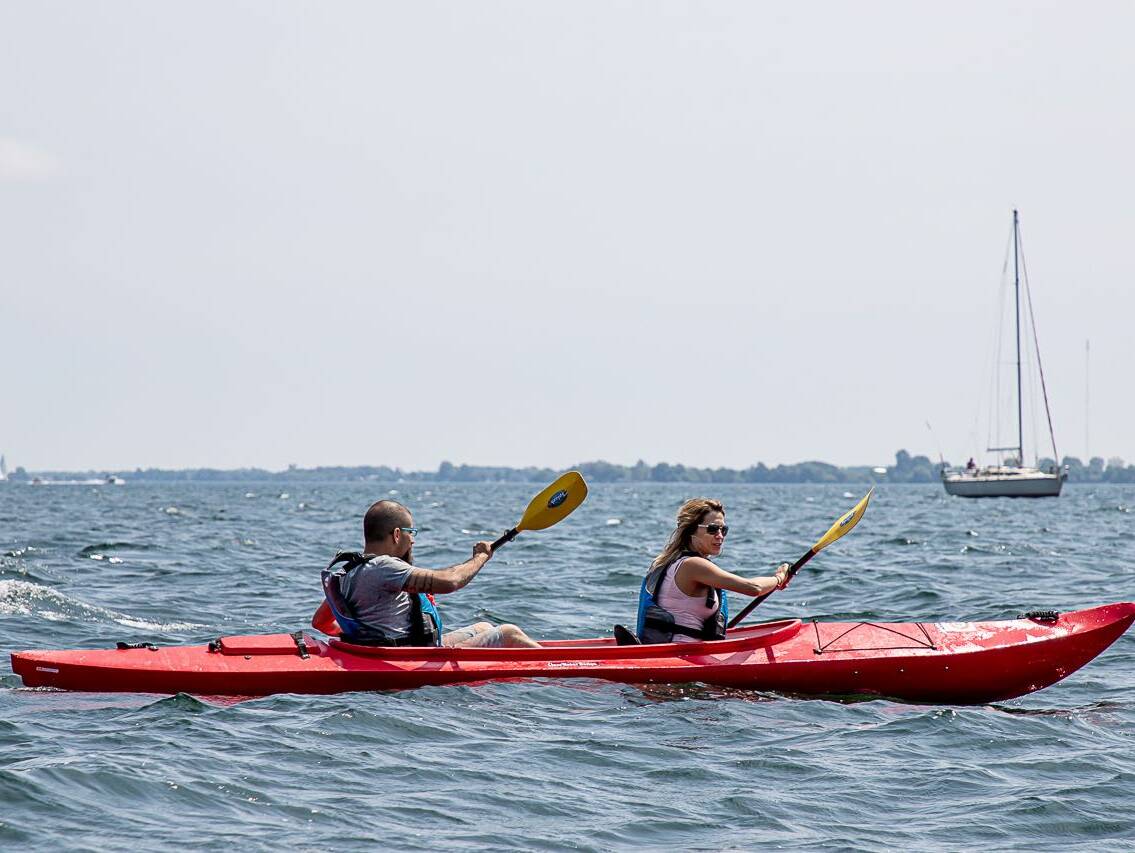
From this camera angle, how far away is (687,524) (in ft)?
24.5

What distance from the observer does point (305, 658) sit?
7.32 meters

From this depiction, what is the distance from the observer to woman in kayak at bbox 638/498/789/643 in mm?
7359

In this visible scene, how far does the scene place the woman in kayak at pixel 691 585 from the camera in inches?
290

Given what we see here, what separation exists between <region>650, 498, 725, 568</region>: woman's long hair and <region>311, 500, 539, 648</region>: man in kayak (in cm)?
94

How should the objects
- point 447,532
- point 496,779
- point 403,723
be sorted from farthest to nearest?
point 447,532
point 403,723
point 496,779

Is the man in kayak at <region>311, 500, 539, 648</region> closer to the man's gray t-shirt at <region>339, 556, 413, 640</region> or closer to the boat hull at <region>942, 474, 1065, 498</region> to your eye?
the man's gray t-shirt at <region>339, 556, 413, 640</region>

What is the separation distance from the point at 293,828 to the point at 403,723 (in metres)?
1.68

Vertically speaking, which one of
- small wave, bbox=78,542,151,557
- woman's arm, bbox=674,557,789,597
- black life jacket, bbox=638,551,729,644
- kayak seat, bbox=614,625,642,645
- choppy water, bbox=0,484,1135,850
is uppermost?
woman's arm, bbox=674,557,789,597

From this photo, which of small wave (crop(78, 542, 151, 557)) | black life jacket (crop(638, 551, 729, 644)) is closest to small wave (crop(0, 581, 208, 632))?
black life jacket (crop(638, 551, 729, 644))

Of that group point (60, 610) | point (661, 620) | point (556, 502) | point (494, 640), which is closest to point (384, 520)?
point (494, 640)

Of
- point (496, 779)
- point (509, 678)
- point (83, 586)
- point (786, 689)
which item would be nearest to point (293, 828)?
point (496, 779)

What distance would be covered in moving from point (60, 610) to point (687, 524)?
6139mm

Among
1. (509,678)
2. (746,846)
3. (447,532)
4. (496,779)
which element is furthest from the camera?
(447,532)

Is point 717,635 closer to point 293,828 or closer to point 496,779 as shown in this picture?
point 496,779
